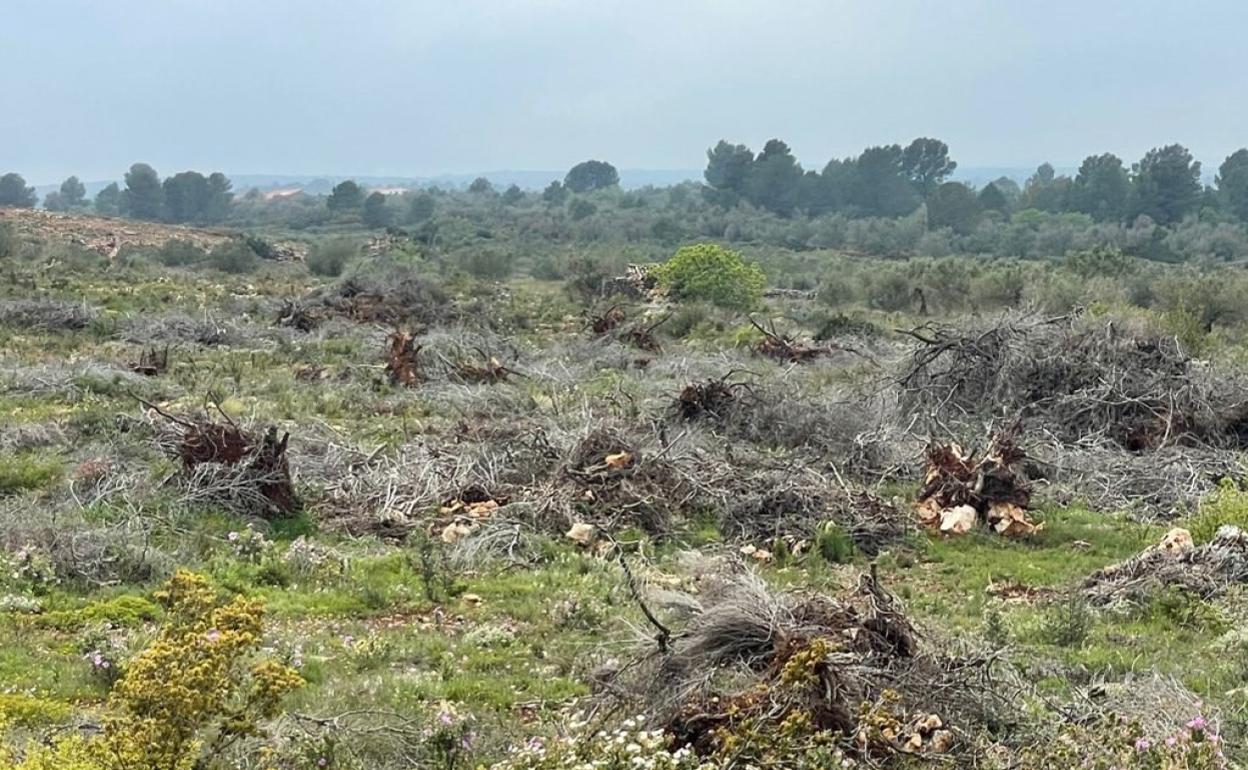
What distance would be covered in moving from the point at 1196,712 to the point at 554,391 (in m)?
10.4

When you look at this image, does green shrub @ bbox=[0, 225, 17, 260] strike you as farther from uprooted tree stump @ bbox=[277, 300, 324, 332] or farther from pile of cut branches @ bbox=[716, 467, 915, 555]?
pile of cut branches @ bbox=[716, 467, 915, 555]

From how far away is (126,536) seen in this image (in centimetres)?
752

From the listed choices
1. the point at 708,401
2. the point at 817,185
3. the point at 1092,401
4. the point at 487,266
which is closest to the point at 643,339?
the point at 708,401

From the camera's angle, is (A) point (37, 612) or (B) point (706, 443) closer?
(A) point (37, 612)

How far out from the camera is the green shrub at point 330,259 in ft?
123

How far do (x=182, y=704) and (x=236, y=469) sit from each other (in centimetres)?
573

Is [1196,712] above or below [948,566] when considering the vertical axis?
above

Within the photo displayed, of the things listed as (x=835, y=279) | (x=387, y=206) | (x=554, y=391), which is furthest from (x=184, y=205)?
(x=554, y=391)

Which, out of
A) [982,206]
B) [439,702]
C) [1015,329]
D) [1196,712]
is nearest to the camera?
[1196,712]

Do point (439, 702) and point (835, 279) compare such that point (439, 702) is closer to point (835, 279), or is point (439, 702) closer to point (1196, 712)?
point (1196, 712)

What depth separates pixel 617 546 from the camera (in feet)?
27.2

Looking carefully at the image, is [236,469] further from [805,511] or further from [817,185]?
[817,185]

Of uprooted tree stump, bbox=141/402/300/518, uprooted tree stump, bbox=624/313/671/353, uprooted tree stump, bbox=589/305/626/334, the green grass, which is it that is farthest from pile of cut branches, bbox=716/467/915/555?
uprooted tree stump, bbox=589/305/626/334

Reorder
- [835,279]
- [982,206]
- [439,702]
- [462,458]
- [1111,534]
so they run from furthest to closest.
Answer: [982,206]
[835,279]
[462,458]
[1111,534]
[439,702]
